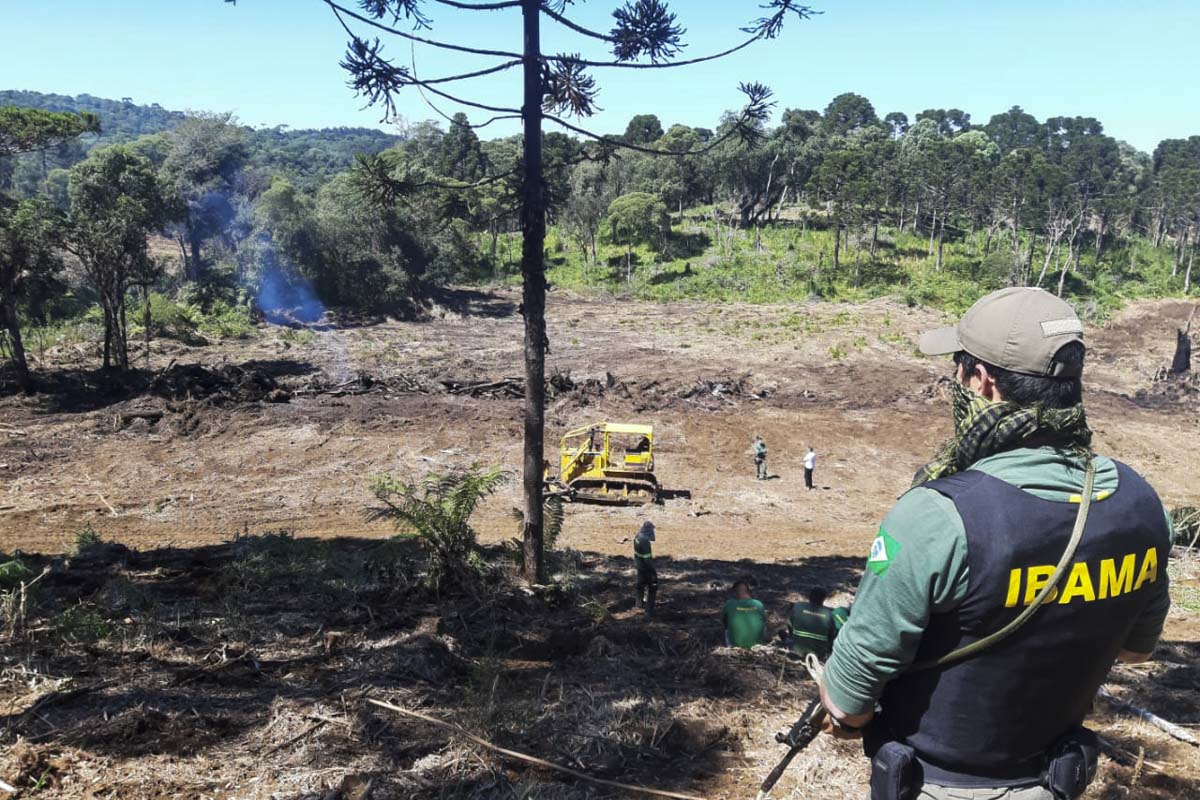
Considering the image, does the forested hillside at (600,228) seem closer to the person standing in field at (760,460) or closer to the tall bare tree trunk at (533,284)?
the tall bare tree trunk at (533,284)

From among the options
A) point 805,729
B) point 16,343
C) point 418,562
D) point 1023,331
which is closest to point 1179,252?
point 418,562

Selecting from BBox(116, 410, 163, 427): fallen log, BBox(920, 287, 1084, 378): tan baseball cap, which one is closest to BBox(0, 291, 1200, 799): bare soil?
BBox(116, 410, 163, 427): fallen log

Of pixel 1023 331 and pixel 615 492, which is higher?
pixel 1023 331

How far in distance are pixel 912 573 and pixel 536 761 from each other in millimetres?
2796

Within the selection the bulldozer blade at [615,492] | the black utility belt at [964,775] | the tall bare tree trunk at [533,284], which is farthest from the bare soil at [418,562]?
the black utility belt at [964,775]

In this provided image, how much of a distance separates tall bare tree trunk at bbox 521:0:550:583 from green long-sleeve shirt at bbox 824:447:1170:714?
21.8 feet

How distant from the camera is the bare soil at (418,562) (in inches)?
183

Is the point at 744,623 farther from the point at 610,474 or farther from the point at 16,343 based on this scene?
the point at 16,343

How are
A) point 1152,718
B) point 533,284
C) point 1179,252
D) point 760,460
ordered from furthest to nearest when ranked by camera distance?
point 1179,252, point 760,460, point 533,284, point 1152,718

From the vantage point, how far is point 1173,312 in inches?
1869

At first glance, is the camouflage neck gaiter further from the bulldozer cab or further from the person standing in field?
the person standing in field

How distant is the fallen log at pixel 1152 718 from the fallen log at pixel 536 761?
11.4ft

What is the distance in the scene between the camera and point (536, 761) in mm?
4203

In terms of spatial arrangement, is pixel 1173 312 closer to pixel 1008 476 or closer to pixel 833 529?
pixel 833 529
